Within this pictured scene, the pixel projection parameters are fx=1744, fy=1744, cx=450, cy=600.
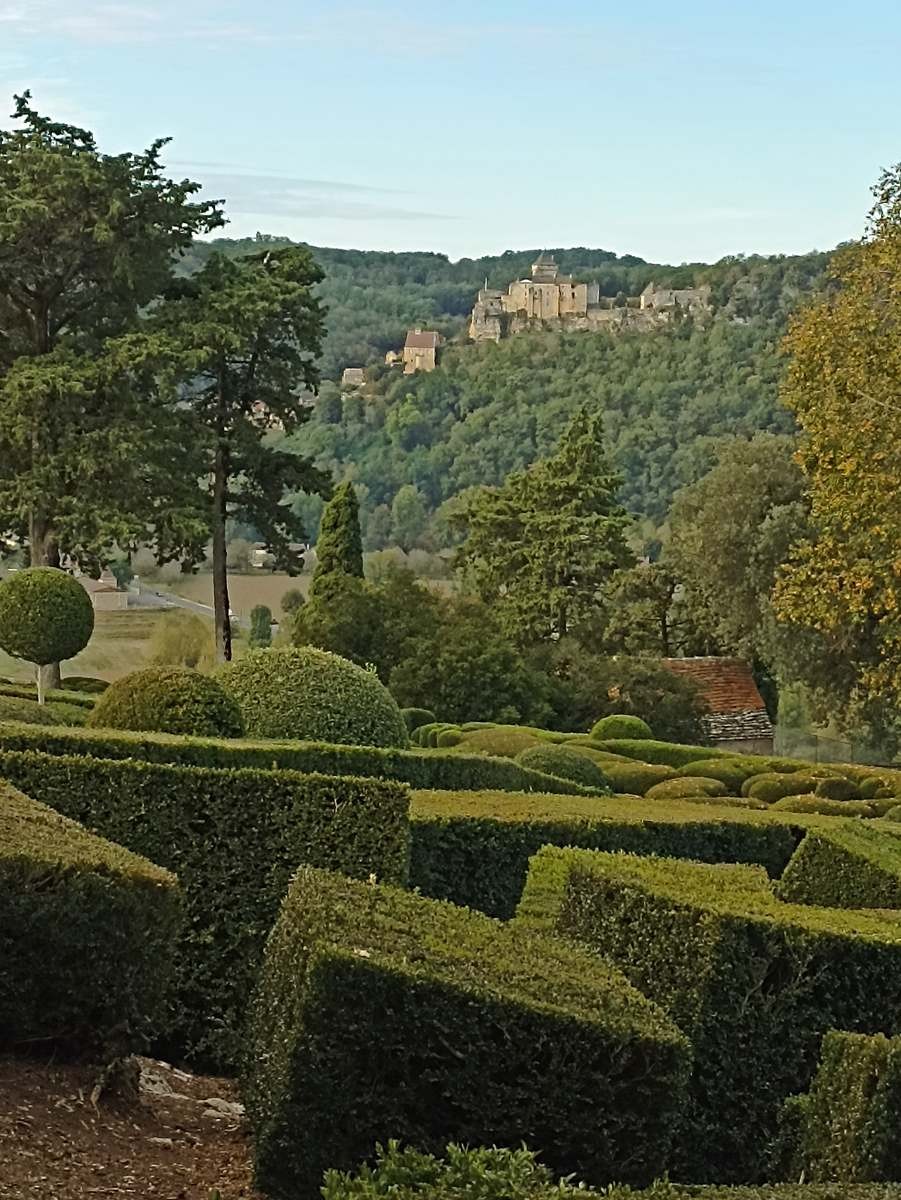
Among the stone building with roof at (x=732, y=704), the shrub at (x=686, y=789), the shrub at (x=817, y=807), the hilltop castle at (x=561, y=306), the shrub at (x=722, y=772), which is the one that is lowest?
the stone building with roof at (x=732, y=704)

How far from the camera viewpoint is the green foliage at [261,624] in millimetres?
51094

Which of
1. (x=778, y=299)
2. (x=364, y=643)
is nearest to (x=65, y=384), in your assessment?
(x=364, y=643)

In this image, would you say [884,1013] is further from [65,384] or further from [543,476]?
[543,476]

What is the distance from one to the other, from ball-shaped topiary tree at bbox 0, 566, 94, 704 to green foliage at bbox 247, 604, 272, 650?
83.4ft

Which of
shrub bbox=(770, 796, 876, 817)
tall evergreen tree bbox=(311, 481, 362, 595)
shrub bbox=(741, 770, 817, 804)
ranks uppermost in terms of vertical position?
tall evergreen tree bbox=(311, 481, 362, 595)

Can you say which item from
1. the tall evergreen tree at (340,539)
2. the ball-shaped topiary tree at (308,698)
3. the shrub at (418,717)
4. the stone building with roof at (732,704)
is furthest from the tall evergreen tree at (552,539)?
the ball-shaped topiary tree at (308,698)

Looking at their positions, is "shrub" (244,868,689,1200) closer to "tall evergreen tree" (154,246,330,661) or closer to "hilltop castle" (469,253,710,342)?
"tall evergreen tree" (154,246,330,661)

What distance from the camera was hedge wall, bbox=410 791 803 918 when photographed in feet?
34.8

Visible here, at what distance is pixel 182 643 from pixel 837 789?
23.7 metres

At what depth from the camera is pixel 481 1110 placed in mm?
4938

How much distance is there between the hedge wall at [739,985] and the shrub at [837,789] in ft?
59.2

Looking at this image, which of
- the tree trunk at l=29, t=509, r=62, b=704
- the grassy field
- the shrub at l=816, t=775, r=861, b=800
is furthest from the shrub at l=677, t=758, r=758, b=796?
the grassy field

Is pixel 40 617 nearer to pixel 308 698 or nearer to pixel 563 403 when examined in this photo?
pixel 308 698

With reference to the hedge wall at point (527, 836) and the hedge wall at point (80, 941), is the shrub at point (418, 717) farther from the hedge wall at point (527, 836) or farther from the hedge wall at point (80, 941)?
the hedge wall at point (80, 941)
